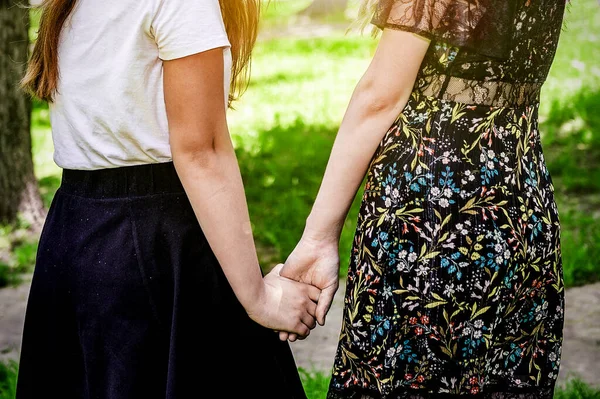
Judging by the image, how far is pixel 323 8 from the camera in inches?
745

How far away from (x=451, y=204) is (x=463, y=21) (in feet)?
1.39

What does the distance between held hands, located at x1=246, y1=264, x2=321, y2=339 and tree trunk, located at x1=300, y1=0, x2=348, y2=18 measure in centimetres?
1711

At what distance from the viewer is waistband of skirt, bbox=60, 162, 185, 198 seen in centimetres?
176

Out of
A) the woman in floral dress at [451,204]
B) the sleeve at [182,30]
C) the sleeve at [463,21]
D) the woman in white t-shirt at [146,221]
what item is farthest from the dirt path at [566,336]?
the sleeve at [182,30]

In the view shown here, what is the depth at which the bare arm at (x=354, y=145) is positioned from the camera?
1852 millimetres

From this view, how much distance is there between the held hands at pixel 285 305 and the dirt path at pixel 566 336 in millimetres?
1688

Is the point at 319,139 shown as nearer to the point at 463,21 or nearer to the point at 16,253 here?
the point at 16,253

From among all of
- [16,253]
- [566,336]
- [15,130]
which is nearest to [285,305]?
[566,336]

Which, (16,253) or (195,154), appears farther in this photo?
(16,253)

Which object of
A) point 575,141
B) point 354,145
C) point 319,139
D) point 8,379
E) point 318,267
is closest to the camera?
point 354,145

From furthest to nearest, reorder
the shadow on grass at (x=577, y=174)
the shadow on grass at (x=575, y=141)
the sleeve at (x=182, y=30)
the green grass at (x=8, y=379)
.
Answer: the shadow on grass at (x=575, y=141), the shadow on grass at (x=577, y=174), the green grass at (x=8, y=379), the sleeve at (x=182, y=30)

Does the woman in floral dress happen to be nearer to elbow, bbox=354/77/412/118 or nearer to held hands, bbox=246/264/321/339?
elbow, bbox=354/77/412/118

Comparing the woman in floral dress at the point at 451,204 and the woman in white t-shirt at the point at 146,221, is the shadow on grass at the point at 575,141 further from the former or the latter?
the woman in white t-shirt at the point at 146,221

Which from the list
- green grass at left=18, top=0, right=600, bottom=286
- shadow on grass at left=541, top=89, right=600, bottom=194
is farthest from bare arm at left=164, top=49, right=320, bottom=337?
shadow on grass at left=541, top=89, right=600, bottom=194
